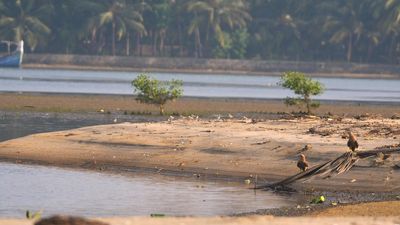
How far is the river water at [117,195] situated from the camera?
26.8 meters

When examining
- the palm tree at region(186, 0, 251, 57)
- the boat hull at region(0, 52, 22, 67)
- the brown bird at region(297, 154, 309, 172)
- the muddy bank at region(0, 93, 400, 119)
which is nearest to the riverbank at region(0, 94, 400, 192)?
the brown bird at region(297, 154, 309, 172)

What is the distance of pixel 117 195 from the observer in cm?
2952

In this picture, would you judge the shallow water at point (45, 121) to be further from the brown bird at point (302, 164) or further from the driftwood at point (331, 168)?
the driftwood at point (331, 168)

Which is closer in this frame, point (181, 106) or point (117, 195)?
point (117, 195)

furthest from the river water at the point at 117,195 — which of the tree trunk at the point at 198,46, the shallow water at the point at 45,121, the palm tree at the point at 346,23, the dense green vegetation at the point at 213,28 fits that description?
the tree trunk at the point at 198,46

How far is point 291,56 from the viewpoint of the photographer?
133500mm

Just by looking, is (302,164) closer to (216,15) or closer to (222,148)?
(222,148)

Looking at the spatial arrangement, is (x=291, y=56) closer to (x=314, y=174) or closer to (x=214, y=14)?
(x=214, y=14)

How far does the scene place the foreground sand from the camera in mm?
31391

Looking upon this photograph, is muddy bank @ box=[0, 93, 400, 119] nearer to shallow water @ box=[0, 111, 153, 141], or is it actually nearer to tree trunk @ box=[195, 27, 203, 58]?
shallow water @ box=[0, 111, 153, 141]

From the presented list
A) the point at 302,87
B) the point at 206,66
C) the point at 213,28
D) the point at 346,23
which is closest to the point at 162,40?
the point at 206,66

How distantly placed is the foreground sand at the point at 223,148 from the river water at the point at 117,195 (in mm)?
1474

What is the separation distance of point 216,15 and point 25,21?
63.9 ft

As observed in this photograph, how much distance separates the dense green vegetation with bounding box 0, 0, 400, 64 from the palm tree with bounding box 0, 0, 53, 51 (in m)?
0.10
